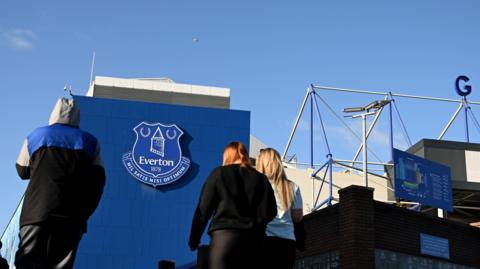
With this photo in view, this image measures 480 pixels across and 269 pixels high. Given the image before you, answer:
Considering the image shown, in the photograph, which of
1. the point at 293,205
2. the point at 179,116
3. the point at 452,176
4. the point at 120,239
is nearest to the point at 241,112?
the point at 179,116

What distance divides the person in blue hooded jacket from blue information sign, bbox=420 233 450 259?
1657 centimetres

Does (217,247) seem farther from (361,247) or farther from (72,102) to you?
(361,247)

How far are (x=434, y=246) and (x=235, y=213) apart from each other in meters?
16.5

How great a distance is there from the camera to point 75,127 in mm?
4594

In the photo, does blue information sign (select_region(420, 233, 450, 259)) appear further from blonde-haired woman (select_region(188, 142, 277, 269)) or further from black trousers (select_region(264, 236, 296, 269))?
blonde-haired woman (select_region(188, 142, 277, 269))

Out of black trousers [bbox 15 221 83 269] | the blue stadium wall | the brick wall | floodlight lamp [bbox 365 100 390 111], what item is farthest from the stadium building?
black trousers [bbox 15 221 83 269]

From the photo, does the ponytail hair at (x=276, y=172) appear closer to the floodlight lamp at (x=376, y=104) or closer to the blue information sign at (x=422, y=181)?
the blue information sign at (x=422, y=181)

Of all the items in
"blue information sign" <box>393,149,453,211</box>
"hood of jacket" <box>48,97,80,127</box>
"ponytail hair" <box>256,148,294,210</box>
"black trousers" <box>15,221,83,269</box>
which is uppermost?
"blue information sign" <box>393,149,453,211</box>

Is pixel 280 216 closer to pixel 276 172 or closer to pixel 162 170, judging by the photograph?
pixel 276 172

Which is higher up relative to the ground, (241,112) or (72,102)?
(241,112)

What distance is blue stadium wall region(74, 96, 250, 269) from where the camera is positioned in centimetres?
3192

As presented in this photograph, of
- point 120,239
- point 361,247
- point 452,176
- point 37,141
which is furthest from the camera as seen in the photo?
point 120,239

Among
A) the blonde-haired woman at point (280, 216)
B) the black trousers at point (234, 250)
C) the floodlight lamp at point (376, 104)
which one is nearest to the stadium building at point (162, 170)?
the floodlight lamp at point (376, 104)

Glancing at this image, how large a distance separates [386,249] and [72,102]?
15.2m
